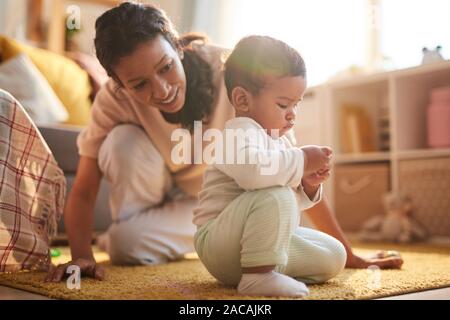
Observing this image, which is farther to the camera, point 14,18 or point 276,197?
point 14,18

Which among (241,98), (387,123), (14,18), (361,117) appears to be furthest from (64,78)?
(241,98)

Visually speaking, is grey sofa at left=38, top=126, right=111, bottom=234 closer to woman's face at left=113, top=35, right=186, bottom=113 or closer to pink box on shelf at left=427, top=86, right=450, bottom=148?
woman's face at left=113, top=35, right=186, bottom=113

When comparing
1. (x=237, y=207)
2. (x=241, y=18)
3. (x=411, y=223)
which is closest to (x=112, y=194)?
(x=237, y=207)

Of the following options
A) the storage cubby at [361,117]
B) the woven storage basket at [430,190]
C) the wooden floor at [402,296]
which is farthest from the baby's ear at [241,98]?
the storage cubby at [361,117]

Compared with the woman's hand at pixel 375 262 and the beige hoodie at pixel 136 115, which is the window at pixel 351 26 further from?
the woman's hand at pixel 375 262

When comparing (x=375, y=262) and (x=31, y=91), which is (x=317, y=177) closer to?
(x=375, y=262)

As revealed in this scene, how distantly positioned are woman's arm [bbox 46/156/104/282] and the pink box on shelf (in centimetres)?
137

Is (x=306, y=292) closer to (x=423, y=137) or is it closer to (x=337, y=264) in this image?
(x=337, y=264)

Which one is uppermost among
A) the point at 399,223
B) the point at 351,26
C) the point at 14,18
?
the point at 14,18

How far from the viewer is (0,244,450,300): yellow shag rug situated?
0.79 meters

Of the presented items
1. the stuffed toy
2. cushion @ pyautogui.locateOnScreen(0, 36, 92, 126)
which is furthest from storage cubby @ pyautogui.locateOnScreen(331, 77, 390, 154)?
cushion @ pyautogui.locateOnScreen(0, 36, 92, 126)

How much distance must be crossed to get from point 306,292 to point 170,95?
46 centimetres

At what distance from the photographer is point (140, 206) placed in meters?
1.33

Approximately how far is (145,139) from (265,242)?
615 millimetres
